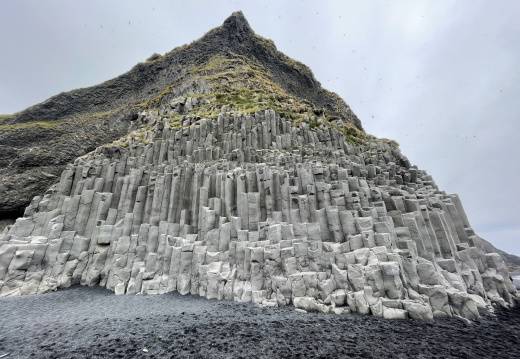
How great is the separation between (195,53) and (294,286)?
4515 cm

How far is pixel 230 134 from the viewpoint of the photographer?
20.1 meters

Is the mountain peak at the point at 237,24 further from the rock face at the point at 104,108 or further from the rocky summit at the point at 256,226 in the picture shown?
the rocky summit at the point at 256,226

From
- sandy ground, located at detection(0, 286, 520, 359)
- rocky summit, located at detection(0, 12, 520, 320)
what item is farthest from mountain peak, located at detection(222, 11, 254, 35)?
sandy ground, located at detection(0, 286, 520, 359)

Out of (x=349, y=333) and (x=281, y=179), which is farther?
(x=281, y=179)

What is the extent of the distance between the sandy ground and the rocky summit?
0.87m

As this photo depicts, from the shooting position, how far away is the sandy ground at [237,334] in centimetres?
658

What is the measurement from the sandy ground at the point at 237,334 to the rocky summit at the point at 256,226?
0.87 m

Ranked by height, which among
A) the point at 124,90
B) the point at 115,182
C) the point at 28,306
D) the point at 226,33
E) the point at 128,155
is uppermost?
the point at 226,33

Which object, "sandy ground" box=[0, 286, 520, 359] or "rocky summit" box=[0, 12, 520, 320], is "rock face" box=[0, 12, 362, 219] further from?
"sandy ground" box=[0, 286, 520, 359]

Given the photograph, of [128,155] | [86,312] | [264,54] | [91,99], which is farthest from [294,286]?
[91,99]

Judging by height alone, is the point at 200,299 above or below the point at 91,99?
below

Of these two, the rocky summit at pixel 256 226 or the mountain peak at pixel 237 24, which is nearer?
the rocky summit at pixel 256 226

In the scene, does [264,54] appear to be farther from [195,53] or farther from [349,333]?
[349,333]

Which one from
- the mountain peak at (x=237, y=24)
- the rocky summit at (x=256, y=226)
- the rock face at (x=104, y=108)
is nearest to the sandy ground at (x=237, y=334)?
the rocky summit at (x=256, y=226)
